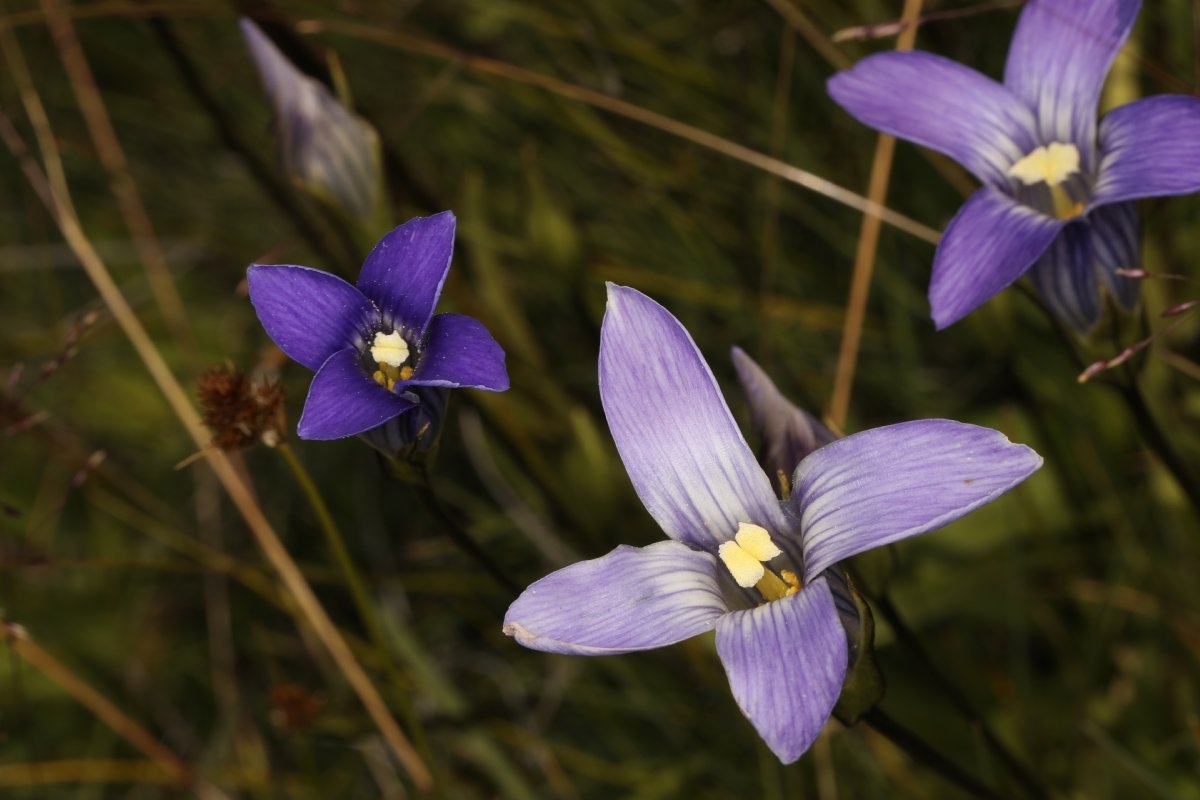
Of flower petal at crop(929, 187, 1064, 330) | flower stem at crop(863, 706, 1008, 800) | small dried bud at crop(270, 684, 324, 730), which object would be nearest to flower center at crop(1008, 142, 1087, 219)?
flower petal at crop(929, 187, 1064, 330)

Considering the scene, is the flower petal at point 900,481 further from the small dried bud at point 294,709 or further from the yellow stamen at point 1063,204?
the small dried bud at point 294,709

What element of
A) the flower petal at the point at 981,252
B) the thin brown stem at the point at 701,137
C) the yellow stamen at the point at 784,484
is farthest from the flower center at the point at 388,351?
the thin brown stem at the point at 701,137

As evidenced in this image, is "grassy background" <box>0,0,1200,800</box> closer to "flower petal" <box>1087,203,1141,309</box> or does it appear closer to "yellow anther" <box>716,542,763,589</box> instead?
"flower petal" <box>1087,203,1141,309</box>

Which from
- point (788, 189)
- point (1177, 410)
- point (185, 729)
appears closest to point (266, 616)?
point (185, 729)

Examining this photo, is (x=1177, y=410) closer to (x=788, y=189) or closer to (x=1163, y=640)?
(x=1163, y=640)

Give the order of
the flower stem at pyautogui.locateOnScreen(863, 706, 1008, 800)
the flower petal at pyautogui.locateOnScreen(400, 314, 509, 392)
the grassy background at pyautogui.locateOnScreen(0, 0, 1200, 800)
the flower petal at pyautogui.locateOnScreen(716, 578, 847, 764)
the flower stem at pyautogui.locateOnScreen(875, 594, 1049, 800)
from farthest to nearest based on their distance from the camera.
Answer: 1. the grassy background at pyautogui.locateOnScreen(0, 0, 1200, 800)
2. the flower stem at pyautogui.locateOnScreen(875, 594, 1049, 800)
3. the flower stem at pyautogui.locateOnScreen(863, 706, 1008, 800)
4. the flower petal at pyautogui.locateOnScreen(400, 314, 509, 392)
5. the flower petal at pyautogui.locateOnScreen(716, 578, 847, 764)

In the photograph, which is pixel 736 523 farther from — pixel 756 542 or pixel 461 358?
pixel 461 358

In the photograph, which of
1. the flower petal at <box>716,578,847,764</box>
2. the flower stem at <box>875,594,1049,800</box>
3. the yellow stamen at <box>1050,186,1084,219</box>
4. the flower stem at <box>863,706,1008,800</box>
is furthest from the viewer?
the yellow stamen at <box>1050,186,1084,219</box>
